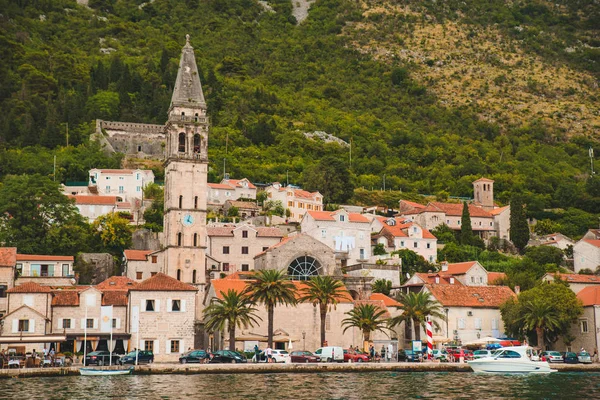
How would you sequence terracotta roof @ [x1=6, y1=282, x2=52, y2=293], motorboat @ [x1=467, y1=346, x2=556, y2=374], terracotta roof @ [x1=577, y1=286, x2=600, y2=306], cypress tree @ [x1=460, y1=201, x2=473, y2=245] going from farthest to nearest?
1. cypress tree @ [x1=460, y1=201, x2=473, y2=245]
2. terracotta roof @ [x1=577, y1=286, x2=600, y2=306]
3. terracotta roof @ [x1=6, y1=282, x2=52, y2=293]
4. motorboat @ [x1=467, y1=346, x2=556, y2=374]

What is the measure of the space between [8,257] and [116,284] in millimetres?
10085

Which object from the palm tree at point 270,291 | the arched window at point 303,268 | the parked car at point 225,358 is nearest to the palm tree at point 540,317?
the palm tree at point 270,291

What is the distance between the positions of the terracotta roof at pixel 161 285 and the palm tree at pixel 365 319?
14.1 metres

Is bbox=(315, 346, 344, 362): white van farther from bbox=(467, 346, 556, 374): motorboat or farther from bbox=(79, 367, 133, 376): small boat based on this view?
bbox=(79, 367, 133, 376): small boat

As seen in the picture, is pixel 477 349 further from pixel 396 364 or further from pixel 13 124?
pixel 13 124

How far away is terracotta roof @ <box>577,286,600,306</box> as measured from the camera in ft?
242

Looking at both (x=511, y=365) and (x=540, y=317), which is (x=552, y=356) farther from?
(x=511, y=365)

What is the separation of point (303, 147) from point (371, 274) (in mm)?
73910

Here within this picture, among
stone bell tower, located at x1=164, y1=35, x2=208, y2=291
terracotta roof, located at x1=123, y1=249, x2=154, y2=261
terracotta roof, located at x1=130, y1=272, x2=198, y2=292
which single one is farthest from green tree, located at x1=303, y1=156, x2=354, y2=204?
terracotta roof, located at x1=130, y1=272, x2=198, y2=292

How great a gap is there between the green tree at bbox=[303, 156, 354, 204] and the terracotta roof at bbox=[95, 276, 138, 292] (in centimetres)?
5754

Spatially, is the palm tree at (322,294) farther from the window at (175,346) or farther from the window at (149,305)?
the window at (149,305)

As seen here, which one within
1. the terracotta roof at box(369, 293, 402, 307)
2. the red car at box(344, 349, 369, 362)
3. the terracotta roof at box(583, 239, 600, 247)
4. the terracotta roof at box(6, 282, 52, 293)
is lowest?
the red car at box(344, 349, 369, 362)

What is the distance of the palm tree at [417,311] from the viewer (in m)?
72.5

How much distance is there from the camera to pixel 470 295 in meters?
81.2
